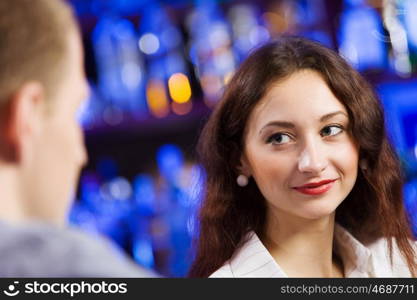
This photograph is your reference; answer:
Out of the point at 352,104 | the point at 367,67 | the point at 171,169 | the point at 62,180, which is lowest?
the point at 62,180

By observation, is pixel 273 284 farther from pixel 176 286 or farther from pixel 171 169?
pixel 171 169

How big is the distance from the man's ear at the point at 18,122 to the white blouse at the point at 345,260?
0.64m

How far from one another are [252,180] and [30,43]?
2.28 feet

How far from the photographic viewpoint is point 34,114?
26.5 inches

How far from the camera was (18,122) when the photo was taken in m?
0.66

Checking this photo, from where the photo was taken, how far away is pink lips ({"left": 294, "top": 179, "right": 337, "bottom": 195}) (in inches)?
45.3

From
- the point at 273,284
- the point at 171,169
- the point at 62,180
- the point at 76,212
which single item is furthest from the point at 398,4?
the point at 62,180

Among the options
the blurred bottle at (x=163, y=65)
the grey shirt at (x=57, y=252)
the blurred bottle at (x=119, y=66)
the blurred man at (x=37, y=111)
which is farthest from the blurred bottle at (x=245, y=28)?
the grey shirt at (x=57, y=252)

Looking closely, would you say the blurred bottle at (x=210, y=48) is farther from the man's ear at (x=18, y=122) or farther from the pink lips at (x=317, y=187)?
the man's ear at (x=18, y=122)

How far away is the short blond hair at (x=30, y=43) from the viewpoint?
0.67 m

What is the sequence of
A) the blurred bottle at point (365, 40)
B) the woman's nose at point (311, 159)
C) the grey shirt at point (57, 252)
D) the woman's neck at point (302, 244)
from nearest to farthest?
1. the grey shirt at point (57, 252)
2. the woman's nose at point (311, 159)
3. the woman's neck at point (302, 244)
4. the blurred bottle at point (365, 40)

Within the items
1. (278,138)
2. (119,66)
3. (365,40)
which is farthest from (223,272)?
(119,66)

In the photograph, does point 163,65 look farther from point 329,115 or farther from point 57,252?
point 57,252

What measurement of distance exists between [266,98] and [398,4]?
1.68 metres
